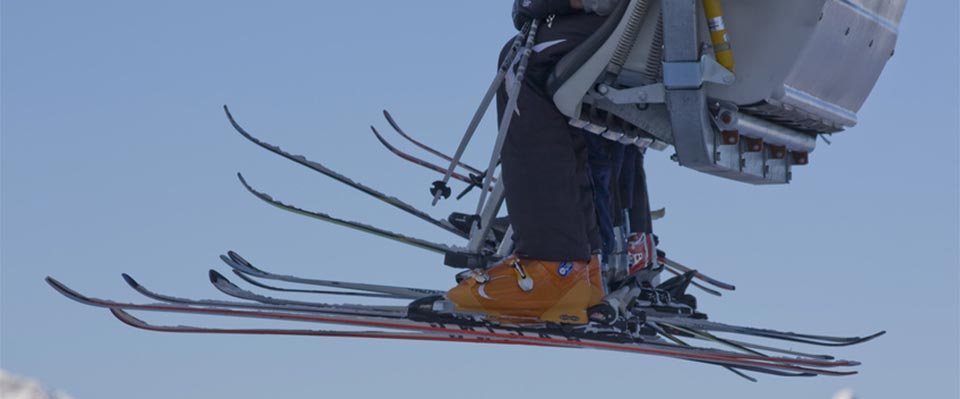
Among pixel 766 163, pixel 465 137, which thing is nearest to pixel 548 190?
pixel 465 137

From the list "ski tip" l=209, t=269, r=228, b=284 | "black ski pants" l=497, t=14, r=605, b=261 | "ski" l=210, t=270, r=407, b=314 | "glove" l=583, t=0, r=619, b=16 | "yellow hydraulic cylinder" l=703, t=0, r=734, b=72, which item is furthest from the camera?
"ski tip" l=209, t=269, r=228, b=284

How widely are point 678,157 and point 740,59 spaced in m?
0.71

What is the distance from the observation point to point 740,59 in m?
11.4

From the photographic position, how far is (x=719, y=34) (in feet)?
37.3

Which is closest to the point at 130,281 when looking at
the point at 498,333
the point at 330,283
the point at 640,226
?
the point at 330,283

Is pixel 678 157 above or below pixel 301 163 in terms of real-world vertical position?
below

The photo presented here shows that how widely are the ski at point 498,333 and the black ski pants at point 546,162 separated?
57 cm

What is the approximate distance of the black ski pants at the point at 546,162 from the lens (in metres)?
11.8

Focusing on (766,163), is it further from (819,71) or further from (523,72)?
(523,72)

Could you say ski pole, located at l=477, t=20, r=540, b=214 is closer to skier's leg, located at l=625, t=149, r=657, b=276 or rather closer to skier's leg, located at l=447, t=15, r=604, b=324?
skier's leg, located at l=447, t=15, r=604, b=324

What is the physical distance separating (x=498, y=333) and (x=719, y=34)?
2429 millimetres

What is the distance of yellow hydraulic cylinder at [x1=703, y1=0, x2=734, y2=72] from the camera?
11359mm

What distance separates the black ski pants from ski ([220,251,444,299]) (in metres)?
0.97

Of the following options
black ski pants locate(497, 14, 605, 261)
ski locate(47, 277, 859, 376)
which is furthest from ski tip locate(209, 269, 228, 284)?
black ski pants locate(497, 14, 605, 261)
